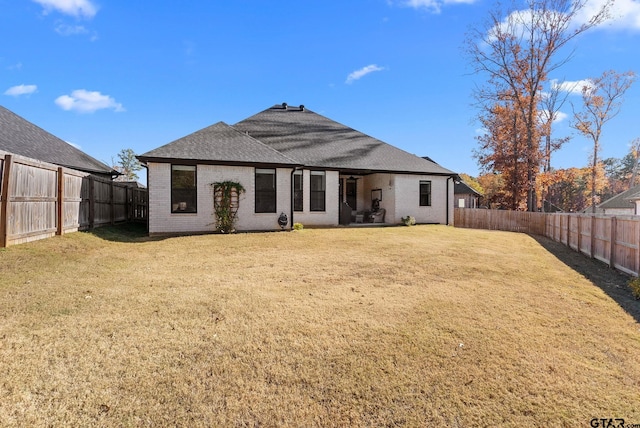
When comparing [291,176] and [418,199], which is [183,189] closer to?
[291,176]

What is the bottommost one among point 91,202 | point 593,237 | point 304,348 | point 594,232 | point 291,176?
point 304,348

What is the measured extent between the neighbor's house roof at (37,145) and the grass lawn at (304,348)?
9772mm

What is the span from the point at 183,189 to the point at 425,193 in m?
12.9

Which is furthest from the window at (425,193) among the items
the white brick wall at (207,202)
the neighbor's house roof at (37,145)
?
the neighbor's house roof at (37,145)

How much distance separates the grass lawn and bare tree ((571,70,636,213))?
→ 3251 cm

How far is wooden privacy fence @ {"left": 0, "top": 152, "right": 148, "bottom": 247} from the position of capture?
6160 millimetres

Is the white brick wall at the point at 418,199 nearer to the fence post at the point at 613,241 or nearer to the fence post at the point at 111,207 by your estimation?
the fence post at the point at 613,241

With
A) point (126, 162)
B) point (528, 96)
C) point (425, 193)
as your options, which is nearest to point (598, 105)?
point (528, 96)

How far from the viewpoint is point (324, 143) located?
Result: 18250 mm

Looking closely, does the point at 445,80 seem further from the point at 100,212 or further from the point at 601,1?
the point at 100,212

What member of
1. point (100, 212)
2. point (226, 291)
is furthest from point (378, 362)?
point (100, 212)

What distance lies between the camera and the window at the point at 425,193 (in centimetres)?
1762

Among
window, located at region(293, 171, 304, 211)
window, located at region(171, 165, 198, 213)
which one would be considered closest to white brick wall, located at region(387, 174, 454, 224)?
window, located at region(293, 171, 304, 211)

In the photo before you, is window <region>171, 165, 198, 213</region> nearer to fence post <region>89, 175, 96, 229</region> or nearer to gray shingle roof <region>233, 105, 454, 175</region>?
fence post <region>89, 175, 96, 229</region>
